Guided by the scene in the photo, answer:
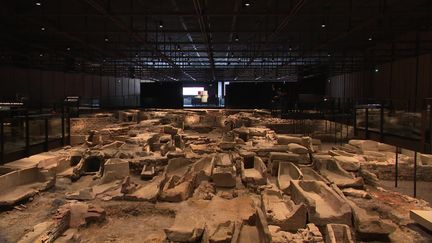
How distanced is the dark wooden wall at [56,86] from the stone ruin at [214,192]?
4551 millimetres

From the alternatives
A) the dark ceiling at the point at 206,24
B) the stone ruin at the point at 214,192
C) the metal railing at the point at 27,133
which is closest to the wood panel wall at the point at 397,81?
the dark ceiling at the point at 206,24

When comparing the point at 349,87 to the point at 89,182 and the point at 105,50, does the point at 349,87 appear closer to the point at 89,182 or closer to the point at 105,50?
the point at 105,50

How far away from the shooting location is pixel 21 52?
26.2m

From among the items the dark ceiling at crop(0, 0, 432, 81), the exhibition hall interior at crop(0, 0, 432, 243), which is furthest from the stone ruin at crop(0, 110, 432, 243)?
the dark ceiling at crop(0, 0, 432, 81)

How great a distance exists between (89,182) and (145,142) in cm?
534

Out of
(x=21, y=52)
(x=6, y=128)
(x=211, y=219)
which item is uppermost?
(x=21, y=52)

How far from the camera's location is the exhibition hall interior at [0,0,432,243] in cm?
1001

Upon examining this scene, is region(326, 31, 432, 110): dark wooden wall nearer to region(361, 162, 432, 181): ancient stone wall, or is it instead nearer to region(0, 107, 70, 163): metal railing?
region(361, 162, 432, 181): ancient stone wall

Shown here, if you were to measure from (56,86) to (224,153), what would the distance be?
17173 millimetres

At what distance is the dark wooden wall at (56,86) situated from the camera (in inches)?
965

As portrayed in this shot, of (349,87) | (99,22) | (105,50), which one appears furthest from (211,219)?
(349,87)

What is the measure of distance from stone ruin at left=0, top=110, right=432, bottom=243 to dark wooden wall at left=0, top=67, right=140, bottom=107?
4.55 meters

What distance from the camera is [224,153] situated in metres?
19.0

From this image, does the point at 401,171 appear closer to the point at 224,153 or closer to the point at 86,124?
the point at 224,153
